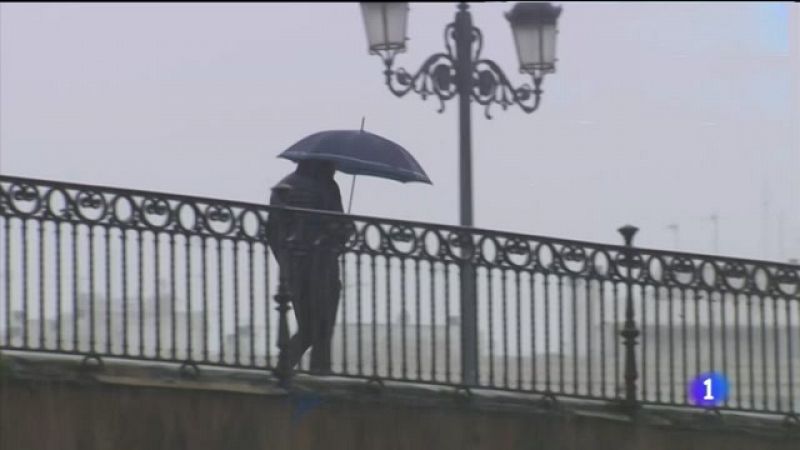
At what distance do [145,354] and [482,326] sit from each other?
2.04 metres

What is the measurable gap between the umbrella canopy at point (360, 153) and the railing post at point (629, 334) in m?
1.51

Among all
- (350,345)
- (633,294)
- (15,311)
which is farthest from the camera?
(633,294)

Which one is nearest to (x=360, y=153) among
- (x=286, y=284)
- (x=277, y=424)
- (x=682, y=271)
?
(x=286, y=284)

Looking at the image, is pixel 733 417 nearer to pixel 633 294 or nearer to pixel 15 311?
pixel 633 294

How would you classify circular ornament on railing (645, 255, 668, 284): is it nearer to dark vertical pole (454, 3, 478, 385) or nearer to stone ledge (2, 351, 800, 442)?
stone ledge (2, 351, 800, 442)

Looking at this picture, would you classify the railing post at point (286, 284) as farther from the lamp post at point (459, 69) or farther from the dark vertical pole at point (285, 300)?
the lamp post at point (459, 69)

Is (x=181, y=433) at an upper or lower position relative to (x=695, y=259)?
lower

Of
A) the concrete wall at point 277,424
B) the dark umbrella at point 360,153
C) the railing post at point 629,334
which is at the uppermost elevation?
the dark umbrella at point 360,153

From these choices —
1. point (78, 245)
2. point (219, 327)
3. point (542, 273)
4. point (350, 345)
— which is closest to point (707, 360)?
point (542, 273)

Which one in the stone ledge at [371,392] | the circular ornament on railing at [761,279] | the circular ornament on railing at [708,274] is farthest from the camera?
the circular ornament on railing at [761,279]

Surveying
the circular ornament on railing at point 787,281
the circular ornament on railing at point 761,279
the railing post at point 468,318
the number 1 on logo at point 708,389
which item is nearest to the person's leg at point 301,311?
the railing post at point 468,318

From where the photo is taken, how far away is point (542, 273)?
35.5 ft

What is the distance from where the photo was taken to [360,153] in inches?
457

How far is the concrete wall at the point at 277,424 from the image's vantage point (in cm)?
935
